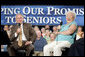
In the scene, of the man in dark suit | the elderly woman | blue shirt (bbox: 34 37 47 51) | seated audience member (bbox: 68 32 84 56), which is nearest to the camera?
seated audience member (bbox: 68 32 84 56)

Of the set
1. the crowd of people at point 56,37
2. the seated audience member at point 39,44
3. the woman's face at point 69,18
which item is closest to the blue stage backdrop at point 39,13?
the crowd of people at point 56,37

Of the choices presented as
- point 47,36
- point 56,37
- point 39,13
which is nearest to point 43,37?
point 47,36

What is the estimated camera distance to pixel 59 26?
20.3 ft

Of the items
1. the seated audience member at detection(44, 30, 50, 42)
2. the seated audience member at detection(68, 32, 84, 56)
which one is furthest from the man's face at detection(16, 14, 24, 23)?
the seated audience member at detection(68, 32, 84, 56)

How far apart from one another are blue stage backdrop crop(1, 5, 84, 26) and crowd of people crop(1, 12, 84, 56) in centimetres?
18

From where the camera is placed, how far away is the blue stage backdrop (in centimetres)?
648

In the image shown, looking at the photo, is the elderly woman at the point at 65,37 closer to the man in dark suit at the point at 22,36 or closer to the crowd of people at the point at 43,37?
the crowd of people at the point at 43,37

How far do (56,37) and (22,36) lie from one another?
0.84 meters

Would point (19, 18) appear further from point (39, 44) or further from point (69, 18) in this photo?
point (69, 18)

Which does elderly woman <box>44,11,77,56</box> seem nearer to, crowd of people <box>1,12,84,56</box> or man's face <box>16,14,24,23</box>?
crowd of people <box>1,12,84,56</box>

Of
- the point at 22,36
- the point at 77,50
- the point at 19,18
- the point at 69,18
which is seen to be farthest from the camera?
the point at 19,18

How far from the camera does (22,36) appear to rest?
6.19 m
